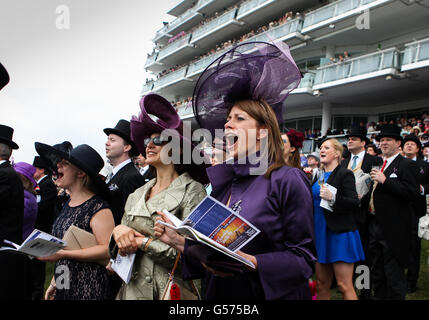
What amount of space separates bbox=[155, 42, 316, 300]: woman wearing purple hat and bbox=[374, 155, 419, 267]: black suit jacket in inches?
118

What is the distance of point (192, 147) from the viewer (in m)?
2.90

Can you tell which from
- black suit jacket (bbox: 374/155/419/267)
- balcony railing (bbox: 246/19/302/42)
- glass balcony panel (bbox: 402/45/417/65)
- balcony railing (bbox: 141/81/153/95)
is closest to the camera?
black suit jacket (bbox: 374/155/419/267)

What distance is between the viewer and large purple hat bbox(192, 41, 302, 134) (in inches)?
84.2

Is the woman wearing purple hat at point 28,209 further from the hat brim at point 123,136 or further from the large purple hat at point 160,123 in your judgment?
the large purple hat at point 160,123

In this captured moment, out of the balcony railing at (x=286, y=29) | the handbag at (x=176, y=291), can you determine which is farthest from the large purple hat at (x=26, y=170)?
the balcony railing at (x=286, y=29)

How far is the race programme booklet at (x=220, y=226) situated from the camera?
1.58 meters

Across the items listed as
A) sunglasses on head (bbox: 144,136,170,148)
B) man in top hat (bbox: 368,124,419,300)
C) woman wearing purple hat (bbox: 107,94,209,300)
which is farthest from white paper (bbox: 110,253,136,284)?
man in top hat (bbox: 368,124,419,300)

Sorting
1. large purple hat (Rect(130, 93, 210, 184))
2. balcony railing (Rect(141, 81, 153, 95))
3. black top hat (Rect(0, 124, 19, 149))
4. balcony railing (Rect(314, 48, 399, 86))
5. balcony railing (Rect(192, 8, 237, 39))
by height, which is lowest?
black top hat (Rect(0, 124, 19, 149))

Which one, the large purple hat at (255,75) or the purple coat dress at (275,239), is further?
the large purple hat at (255,75)

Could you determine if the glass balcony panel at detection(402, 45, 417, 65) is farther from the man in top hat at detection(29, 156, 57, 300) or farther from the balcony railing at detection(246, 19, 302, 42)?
the man in top hat at detection(29, 156, 57, 300)

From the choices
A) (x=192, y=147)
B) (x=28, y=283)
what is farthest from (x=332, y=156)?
(x=28, y=283)

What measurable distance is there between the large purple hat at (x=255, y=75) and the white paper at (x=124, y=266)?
4.06ft

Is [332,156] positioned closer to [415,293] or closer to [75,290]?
[415,293]

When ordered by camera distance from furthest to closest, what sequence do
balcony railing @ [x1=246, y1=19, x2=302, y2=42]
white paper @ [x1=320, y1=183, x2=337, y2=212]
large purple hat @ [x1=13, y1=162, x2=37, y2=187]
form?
balcony railing @ [x1=246, y1=19, x2=302, y2=42] < large purple hat @ [x1=13, y1=162, x2=37, y2=187] < white paper @ [x1=320, y1=183, x2=337, y2=212]
